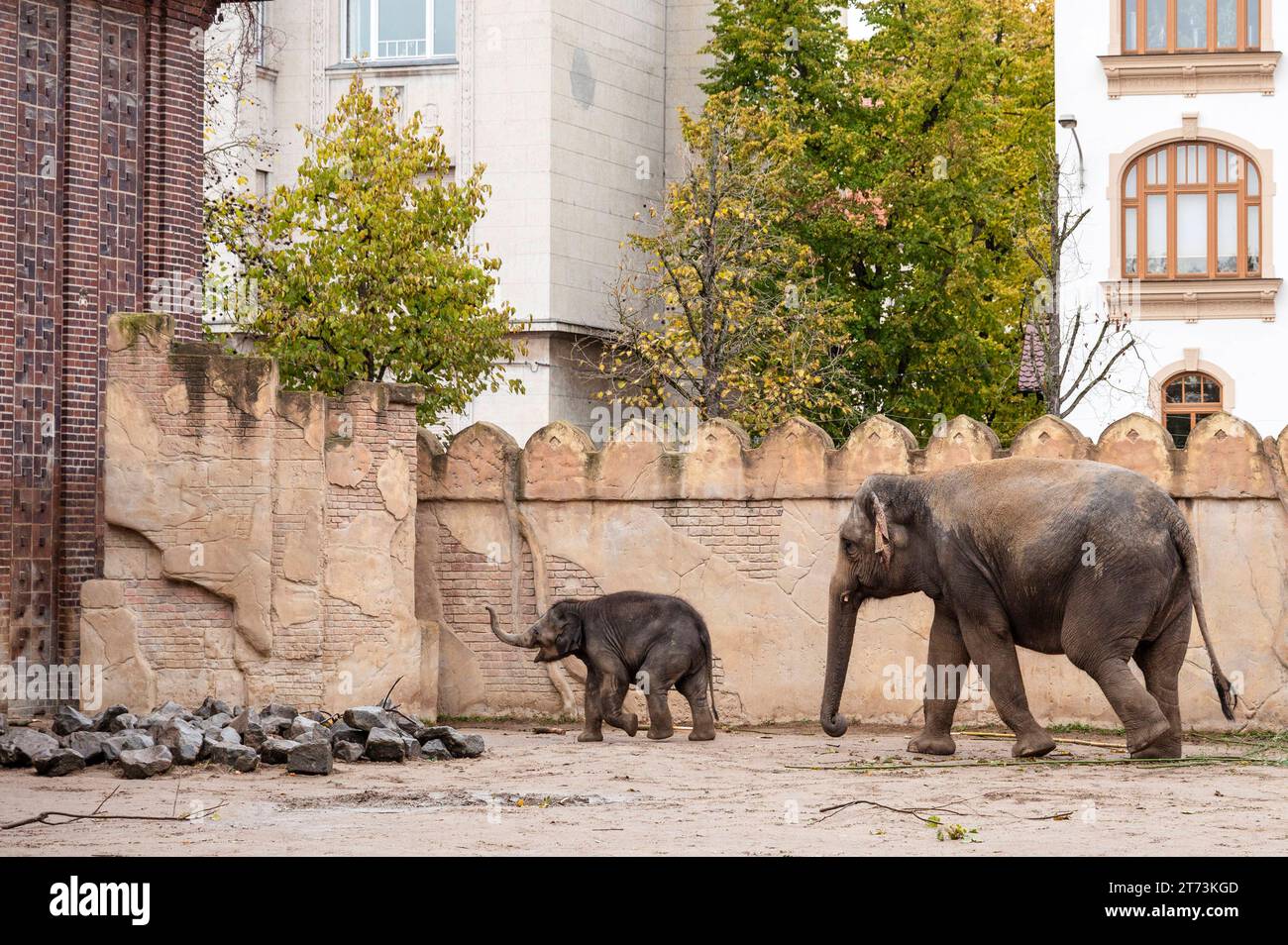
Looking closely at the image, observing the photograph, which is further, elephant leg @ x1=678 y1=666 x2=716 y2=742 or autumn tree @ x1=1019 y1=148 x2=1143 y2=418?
autumn tree @ x1=1019 y1=148 x2=1143 y2=418

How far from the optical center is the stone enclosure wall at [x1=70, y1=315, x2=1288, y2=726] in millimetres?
17125

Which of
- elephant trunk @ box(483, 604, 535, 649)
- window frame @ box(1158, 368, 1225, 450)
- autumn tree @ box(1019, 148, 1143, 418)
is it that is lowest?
elephant trunk @ box(483, 604, 535, 649)

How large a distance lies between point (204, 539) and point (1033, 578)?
7.07m

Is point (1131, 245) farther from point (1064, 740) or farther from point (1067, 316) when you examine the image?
point (1064, 740)

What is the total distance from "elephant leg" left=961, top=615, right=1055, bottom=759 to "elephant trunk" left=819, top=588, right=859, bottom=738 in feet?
3.86

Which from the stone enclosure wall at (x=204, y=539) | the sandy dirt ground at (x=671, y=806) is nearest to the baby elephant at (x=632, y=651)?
the sandy dirt ground at (x=671, y=806)

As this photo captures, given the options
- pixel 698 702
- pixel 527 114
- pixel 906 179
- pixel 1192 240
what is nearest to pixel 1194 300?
pixel 1192 240

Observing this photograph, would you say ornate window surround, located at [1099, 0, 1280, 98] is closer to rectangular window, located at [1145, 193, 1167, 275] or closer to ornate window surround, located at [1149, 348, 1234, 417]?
rectangular window, located at [1145, 193, 1167, 275]

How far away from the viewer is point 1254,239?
1331 inches

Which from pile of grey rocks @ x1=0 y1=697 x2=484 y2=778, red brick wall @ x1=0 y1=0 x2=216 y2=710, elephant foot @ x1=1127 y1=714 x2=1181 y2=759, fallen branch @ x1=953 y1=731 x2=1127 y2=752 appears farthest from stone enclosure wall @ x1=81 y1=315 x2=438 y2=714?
elephant foot @ x1=1127 y1=714 x2=1181 y2=759

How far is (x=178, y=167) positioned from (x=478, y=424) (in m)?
3.77

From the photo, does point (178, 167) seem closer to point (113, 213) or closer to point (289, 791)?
point (113, 213)

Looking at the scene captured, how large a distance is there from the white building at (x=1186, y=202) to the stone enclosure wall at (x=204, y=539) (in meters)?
19.3

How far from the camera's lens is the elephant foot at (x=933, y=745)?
15.1 meters
